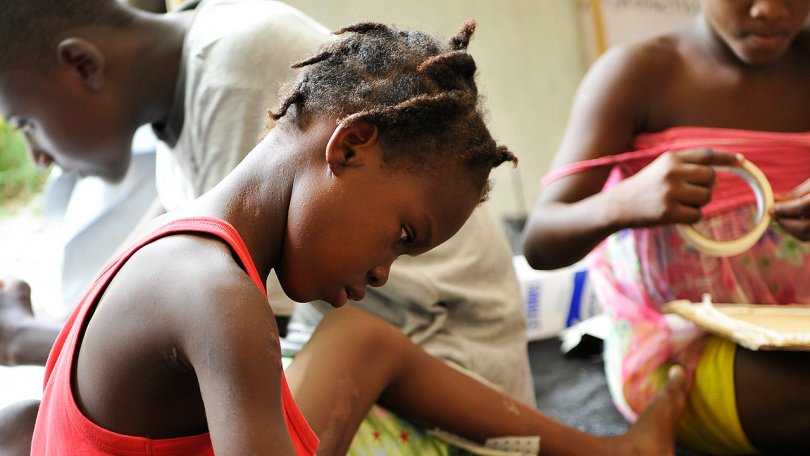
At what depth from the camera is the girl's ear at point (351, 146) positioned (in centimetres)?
69

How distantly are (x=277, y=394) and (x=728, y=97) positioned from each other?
31.6 inches

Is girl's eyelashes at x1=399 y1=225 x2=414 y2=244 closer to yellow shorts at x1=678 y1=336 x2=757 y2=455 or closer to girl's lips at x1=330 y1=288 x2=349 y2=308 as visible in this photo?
girl's lips at x1=330 y1=288 x2=349 y2=308

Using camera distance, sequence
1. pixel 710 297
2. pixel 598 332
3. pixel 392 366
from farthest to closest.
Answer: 1. pixel 598 332
2. pixel 710 297
3. pixel 392 366

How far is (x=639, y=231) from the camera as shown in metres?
1.19

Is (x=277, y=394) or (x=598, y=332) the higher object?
(x=277, y=394)

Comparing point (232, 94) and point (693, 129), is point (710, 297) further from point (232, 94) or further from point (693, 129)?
point (232, 94)

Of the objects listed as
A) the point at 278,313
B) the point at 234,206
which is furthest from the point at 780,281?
the point at 234,206

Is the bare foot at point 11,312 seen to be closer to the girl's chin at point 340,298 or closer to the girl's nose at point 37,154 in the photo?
the girl's nose at point 37,154

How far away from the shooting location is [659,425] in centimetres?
111

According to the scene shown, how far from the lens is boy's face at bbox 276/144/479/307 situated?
0.70 metres

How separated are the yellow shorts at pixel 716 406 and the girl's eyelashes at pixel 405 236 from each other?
55 cm

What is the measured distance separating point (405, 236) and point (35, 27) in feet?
1.83

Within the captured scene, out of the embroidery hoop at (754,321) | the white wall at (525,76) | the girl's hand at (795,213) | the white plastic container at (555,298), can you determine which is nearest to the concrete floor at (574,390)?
the white plastic container at (555,298)

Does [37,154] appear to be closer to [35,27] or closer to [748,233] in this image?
[35,27]
